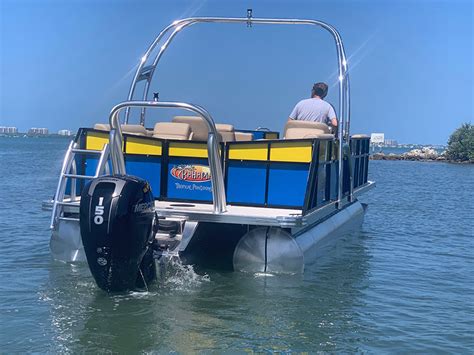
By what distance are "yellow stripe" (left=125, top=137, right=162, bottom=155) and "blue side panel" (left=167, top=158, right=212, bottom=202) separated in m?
0.23

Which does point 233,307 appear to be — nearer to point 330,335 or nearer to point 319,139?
point 330,335

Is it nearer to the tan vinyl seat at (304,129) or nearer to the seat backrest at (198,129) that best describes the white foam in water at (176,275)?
the seat backrest at (198,129)

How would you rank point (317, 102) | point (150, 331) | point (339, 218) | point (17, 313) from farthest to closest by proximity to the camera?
1. point (339, 218)
2. point (317, 102)
3. point (17, 313)
4. point (150, 331)

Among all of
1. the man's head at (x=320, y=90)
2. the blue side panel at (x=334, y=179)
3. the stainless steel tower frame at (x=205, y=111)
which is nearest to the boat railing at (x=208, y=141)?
the stainless steel tower frame at (x=205, y=111)

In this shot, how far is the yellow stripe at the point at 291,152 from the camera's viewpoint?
7.36 meters

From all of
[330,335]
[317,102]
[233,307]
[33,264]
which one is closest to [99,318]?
[233,307]

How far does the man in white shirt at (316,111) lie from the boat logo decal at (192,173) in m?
2.03

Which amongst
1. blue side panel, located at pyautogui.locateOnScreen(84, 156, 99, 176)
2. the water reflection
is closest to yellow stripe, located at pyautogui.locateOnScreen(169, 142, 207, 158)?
blue side panel, located at pyautogui.locateOnScreen(84, 156, 99, 176)

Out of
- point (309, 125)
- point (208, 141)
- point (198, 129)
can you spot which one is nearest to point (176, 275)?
point (208, 141)

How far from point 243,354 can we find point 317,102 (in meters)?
5.03

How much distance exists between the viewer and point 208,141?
6297 millimetres

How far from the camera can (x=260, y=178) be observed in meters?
7.60

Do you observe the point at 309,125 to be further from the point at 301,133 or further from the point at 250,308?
the point at 250,308

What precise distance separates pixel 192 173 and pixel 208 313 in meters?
2.29
